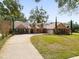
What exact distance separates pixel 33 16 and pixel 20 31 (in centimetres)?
2712

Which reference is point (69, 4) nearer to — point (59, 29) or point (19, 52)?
point (19, 52)

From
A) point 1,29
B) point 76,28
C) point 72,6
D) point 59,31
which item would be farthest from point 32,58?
point 76,28

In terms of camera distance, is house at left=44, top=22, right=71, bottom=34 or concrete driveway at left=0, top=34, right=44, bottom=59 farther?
house at left=44, top=22, right=71, bottom=34

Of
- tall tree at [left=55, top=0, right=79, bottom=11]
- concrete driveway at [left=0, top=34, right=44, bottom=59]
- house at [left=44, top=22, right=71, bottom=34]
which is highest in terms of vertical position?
tall tree at [left=55, top=0, right=79, bottom=11]

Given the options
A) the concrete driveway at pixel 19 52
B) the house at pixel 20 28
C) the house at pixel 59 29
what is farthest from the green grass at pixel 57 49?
the house at pixel 20 28

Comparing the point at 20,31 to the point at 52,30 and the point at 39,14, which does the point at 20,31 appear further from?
the point at 39,14

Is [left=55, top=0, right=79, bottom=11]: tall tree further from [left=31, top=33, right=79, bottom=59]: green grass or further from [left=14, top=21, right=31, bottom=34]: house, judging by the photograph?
[left=14, top=21, right=31, bottom=34]: house

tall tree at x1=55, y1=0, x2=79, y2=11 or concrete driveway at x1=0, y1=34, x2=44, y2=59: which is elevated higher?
tall tree at x1=55, y1=0, x2=79, y2=11

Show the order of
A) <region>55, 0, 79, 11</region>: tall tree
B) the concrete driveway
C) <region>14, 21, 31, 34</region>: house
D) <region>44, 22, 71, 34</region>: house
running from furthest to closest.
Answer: <region>14, 21, 31, 34</region>: house < <region>44, 22, 71, 34</region>: house < the concrete driveway < <region>55, 0, 79, 11</region>: tall tree

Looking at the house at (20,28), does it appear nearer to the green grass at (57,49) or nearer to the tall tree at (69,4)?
the green grass at (57,49)

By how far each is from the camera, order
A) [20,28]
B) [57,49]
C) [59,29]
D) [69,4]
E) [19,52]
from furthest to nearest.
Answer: [59,29]
[20,28]
[57,49]
[19,52]
[69,4]

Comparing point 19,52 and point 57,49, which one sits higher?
point 19,52

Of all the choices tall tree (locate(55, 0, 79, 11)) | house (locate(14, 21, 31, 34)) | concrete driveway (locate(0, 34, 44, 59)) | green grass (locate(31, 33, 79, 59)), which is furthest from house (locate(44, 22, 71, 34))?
tall tree (locate(55, 0, 79, 11))

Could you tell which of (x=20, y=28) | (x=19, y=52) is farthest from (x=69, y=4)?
(x=20, y=28)
